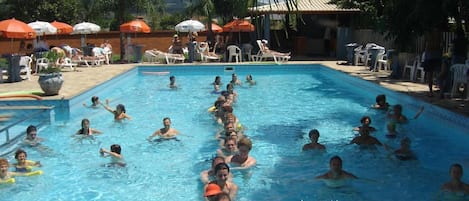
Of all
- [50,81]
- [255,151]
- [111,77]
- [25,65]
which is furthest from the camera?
[111,77]

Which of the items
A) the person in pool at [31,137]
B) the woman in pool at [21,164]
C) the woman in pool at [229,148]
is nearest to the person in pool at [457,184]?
the woman in pool at [229,148]

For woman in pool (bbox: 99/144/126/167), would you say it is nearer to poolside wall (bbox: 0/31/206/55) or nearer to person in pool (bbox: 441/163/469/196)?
person in pool (bbox: 441/163/469/196)

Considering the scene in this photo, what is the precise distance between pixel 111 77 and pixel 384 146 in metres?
10.1

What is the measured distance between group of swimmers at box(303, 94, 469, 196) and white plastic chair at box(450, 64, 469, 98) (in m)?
1.03

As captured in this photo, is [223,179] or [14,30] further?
[14,30]

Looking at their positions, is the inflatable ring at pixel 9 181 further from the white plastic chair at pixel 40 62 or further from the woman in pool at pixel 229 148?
the white plastic chair at pixel 40 62

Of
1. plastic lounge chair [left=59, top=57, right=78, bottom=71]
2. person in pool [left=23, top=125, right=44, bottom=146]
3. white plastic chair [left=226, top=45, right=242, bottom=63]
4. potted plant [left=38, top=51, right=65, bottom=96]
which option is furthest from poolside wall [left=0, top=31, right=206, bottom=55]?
person in pool [left=23, top=125, right=44, bottom=146]

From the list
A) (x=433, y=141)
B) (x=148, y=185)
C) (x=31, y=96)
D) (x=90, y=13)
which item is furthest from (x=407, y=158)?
(x=90, y=13)

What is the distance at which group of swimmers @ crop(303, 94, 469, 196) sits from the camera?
602 cm

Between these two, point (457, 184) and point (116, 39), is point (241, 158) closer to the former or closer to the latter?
point (457, 184)

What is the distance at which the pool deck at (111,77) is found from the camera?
35.2 feet

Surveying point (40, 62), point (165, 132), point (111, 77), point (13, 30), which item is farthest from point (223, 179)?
point (40, 62)

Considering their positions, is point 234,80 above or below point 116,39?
below

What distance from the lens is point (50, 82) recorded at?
38.0 ft
